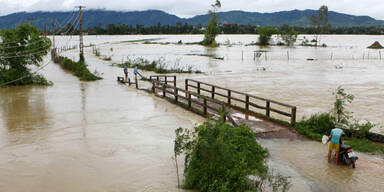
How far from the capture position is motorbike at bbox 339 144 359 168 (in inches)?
365

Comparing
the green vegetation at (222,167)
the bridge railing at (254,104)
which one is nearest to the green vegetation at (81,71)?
the bridge railing at (254,104)

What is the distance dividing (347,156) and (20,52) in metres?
23.9

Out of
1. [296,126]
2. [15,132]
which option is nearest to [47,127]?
[15,132]

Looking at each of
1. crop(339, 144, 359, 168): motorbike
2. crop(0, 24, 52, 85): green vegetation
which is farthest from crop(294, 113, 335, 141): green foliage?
crop(0, 24, 52, 85): green vegetation

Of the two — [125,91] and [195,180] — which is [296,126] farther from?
[125,91]

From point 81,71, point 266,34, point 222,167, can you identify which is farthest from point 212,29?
point 222,167

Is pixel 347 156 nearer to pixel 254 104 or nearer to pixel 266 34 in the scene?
pixel 254 104

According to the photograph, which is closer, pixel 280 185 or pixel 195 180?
pixel 280 185

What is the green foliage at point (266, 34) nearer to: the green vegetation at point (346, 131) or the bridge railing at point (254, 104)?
the bridge railing at point (254, 104)

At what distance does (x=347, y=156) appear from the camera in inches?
370

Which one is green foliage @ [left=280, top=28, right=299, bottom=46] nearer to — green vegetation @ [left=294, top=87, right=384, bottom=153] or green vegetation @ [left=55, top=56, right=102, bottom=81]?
green vegetation @ [left=55, top=56, right=102, bottom=81]

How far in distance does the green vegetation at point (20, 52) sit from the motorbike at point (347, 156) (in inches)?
908

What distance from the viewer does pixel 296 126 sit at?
41.1 feet

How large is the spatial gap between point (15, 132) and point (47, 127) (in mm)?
1216
